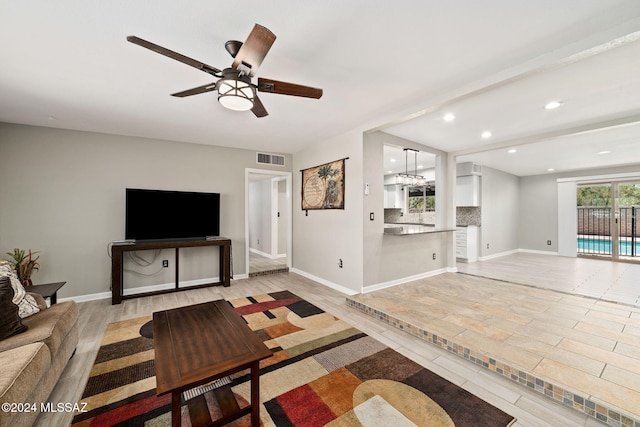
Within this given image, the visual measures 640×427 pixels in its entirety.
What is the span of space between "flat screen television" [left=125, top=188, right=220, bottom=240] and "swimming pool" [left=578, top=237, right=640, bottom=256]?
986 cm

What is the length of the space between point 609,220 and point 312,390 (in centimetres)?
939

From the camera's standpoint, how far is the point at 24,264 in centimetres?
349

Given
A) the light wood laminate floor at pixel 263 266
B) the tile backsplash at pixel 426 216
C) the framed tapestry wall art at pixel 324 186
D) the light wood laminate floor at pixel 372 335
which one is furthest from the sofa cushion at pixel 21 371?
the tile backsplash at pixel 426 216

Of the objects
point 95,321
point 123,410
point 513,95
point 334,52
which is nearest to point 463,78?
point 513,95

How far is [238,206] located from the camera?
5.21 m

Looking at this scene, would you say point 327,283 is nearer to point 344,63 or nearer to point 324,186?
point 324,186

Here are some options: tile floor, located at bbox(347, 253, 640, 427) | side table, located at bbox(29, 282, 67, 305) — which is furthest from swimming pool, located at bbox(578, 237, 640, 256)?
side table, located at bbox(29, 282, 67, 305)

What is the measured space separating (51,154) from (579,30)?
6.15 metres

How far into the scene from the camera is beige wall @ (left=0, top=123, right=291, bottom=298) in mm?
3650

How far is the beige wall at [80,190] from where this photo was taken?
3650 millimetres

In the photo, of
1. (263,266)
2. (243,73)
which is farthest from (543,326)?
(263,266)

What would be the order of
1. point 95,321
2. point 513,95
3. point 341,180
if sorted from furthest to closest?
point 341,180, point 95,321, point 513,95

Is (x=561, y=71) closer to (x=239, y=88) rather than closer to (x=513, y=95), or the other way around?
(x=513, y=95)

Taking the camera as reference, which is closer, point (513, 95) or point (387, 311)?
point (513, 95)
